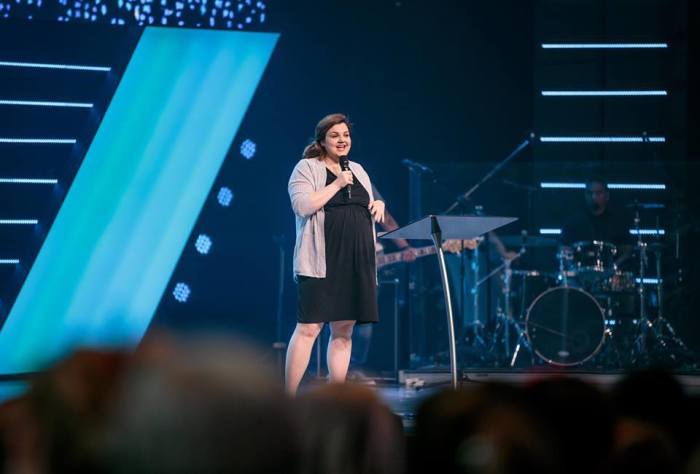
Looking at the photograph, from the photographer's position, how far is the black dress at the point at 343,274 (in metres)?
4.71

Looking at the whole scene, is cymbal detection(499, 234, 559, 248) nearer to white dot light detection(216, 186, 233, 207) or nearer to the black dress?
white dot light detection(216, 186, 233, 207)

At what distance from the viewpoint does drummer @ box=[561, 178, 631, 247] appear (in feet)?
25.2

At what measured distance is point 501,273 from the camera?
7.56 metres

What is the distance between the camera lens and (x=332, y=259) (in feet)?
15.6

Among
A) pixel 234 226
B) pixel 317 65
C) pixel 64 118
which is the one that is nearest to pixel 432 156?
pixel 317 65

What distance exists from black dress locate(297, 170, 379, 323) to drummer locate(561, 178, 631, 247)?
3233 millimetres

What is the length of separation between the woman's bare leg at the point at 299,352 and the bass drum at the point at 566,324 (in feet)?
10.3

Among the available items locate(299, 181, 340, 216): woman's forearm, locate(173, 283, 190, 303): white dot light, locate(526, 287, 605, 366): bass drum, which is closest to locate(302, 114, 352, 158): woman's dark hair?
locate(299, 181, 340, 216): woman's forearm

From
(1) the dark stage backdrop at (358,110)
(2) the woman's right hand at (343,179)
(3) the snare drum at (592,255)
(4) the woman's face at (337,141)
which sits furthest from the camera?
(1) the dark stage backdrop at (358,110)

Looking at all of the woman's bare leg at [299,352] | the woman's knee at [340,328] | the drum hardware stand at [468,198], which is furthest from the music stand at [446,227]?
the drum hardware stand at [468,198]

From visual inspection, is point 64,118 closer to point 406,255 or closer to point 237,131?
point 237,131

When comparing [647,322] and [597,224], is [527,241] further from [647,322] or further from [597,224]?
[647,322]

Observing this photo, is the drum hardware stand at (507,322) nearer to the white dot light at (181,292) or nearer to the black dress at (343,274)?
the white dot light at (181,292)

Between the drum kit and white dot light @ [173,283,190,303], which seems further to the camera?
white dot light @ [173,283,190,303]
